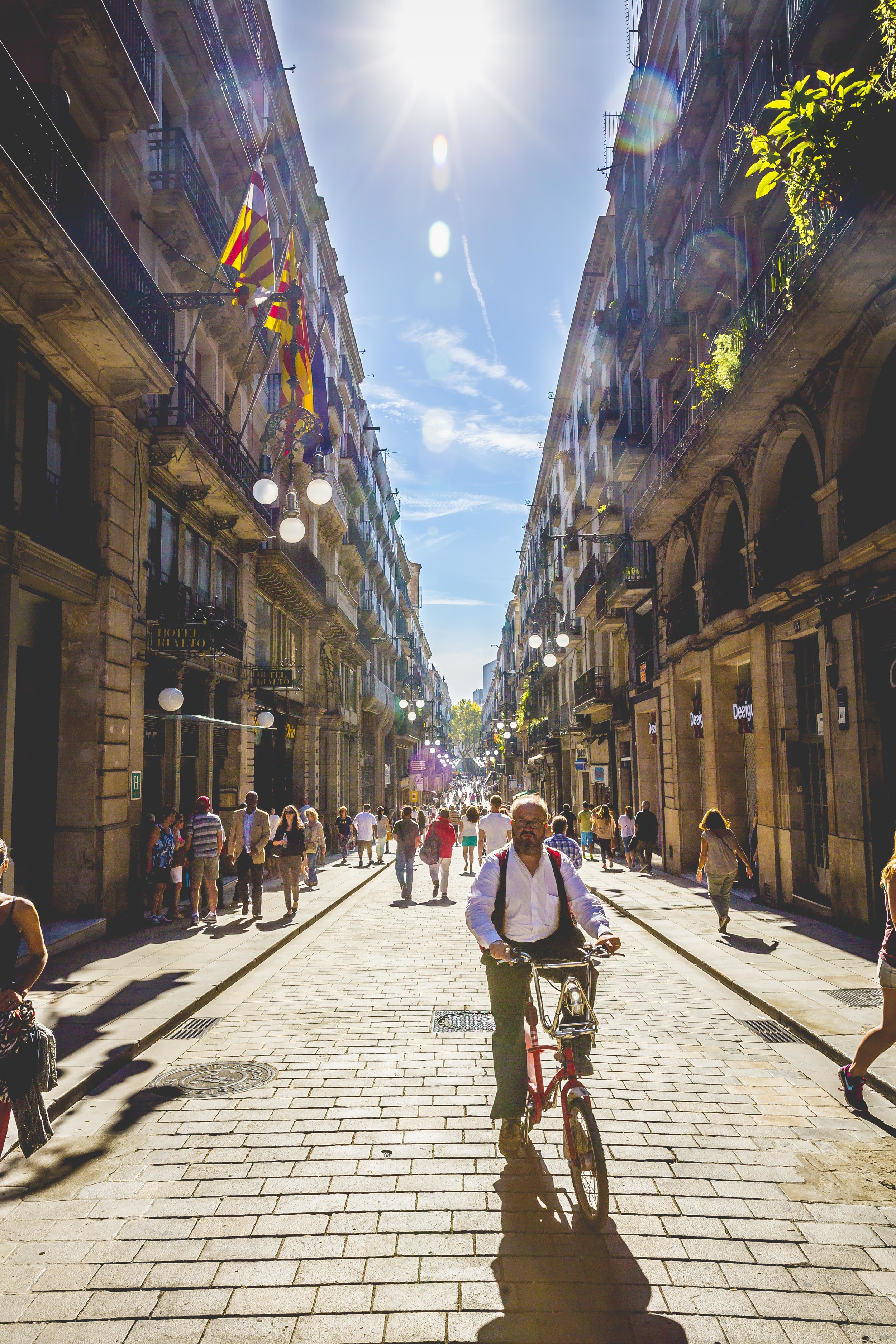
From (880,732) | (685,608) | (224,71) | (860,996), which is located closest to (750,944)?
(860,996)

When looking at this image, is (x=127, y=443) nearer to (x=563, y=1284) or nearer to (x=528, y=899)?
(x=528, y=899)

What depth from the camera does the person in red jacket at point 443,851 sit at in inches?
684

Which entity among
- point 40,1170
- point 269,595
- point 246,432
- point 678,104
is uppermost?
point 678,104

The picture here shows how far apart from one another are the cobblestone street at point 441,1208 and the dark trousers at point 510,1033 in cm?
42

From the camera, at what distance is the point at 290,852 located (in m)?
13.8

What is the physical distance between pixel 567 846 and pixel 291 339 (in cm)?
1292

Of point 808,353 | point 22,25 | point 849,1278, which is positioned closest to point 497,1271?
point 849,1278

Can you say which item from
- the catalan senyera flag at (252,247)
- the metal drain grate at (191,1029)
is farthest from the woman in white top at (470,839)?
the metal drain grate at (191,1029)

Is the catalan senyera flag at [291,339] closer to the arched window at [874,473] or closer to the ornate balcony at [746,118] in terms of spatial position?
the ornate balcony at [746,118]

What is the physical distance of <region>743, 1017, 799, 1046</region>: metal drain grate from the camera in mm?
6934

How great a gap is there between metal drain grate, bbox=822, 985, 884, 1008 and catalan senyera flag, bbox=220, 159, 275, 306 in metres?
13.1

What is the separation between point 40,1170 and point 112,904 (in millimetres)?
7985

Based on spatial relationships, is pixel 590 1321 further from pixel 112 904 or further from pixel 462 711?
pixel 462 711

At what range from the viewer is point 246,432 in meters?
22.2
